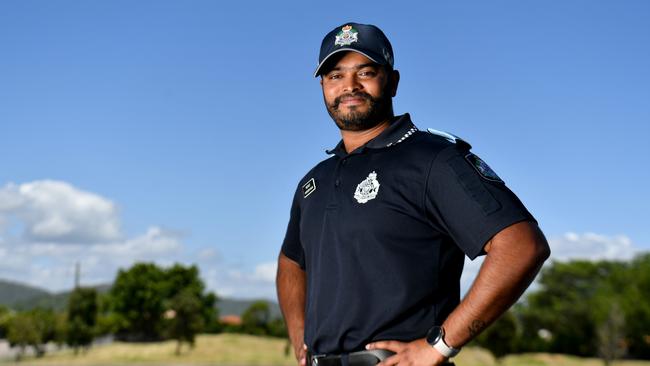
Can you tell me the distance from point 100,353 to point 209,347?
8.17 metres

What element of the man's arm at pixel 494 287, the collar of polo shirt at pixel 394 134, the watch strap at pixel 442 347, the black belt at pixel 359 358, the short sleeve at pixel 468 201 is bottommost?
the black belt at pixel 359 358

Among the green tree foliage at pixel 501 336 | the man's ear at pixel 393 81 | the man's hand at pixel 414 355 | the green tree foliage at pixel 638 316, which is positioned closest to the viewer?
the man's hand at pixel 414 355

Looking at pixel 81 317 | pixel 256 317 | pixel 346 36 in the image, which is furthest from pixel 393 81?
pixel 256 317

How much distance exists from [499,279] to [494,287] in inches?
1.9

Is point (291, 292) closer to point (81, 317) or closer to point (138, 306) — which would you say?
point (81, 317)

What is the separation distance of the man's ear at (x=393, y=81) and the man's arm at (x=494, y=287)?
1131 millimetres

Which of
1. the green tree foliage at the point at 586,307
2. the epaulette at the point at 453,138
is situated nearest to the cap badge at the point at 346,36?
the epaulette at the point at 453,138

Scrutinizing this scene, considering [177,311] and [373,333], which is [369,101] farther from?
[177,311]

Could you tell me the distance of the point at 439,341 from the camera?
11.2 ft

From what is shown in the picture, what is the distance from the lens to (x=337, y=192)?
396cm

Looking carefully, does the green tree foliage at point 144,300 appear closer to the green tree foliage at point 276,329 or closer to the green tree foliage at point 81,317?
the green tree foliage at point 276,329

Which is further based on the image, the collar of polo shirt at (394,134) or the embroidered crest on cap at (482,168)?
the collar of polo shirt at (394,134)

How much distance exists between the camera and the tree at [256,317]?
76250 mm

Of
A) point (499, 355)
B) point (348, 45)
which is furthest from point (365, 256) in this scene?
point (499, 355)
